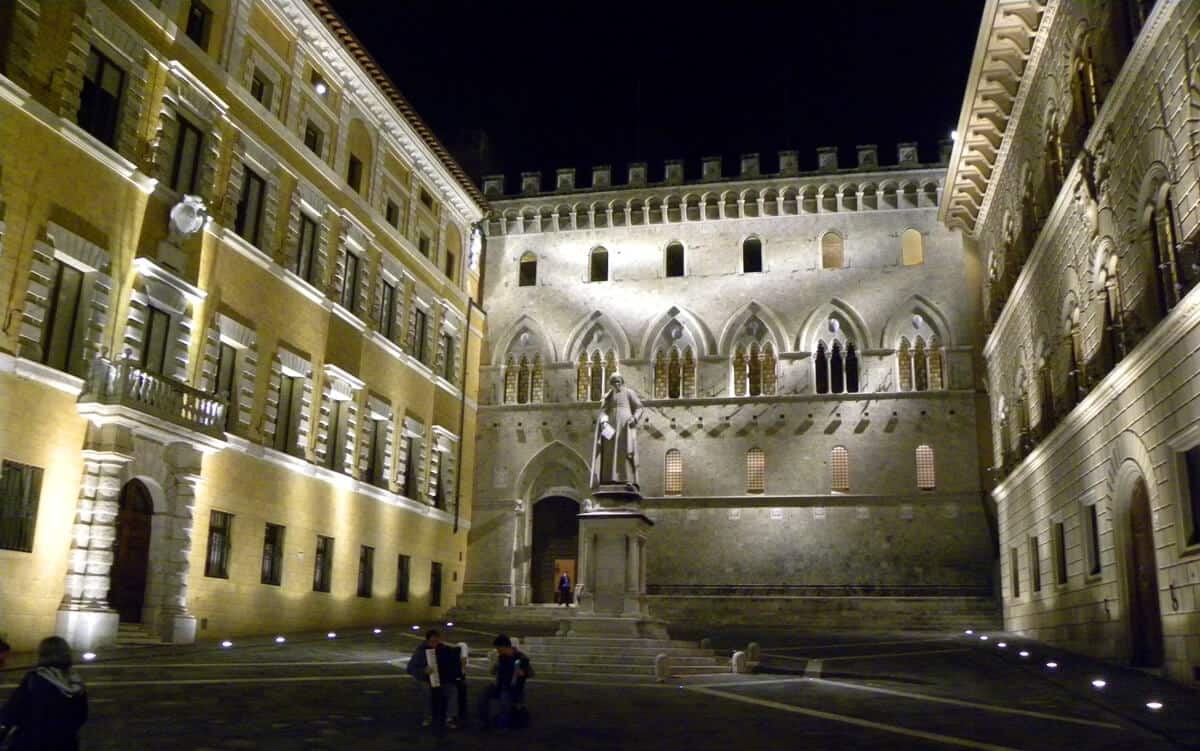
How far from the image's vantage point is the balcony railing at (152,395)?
65.6 feet

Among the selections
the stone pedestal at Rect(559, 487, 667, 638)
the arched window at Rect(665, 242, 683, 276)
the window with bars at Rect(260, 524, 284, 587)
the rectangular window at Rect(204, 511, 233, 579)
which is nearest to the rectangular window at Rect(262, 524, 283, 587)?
the window with bars at Rect(260, 524, 284, 587)

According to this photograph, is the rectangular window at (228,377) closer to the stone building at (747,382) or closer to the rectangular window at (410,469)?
the rectangular window at (410,469)

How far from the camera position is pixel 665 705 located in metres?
14.1

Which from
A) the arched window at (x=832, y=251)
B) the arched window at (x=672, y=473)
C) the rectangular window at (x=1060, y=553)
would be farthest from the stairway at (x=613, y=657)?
the arched window at (x=832, y=251)

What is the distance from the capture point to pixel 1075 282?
22266mm

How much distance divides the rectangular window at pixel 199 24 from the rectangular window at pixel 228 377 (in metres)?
6.98

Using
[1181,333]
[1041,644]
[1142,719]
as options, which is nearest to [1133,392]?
[1181,333]

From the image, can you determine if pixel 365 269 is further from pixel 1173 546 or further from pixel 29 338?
pixel 1173 546

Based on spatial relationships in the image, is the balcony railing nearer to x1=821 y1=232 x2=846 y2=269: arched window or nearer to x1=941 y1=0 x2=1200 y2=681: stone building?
x1=941 y1=0 x2=1200 y2=681: stone building

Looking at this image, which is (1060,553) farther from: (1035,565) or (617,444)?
(617,444)

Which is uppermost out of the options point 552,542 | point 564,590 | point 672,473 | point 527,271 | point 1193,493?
point 527,271

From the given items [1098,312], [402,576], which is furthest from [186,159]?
[1098,312]

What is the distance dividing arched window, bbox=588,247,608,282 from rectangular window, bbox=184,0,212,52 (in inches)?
790

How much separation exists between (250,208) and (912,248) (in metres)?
24.4
